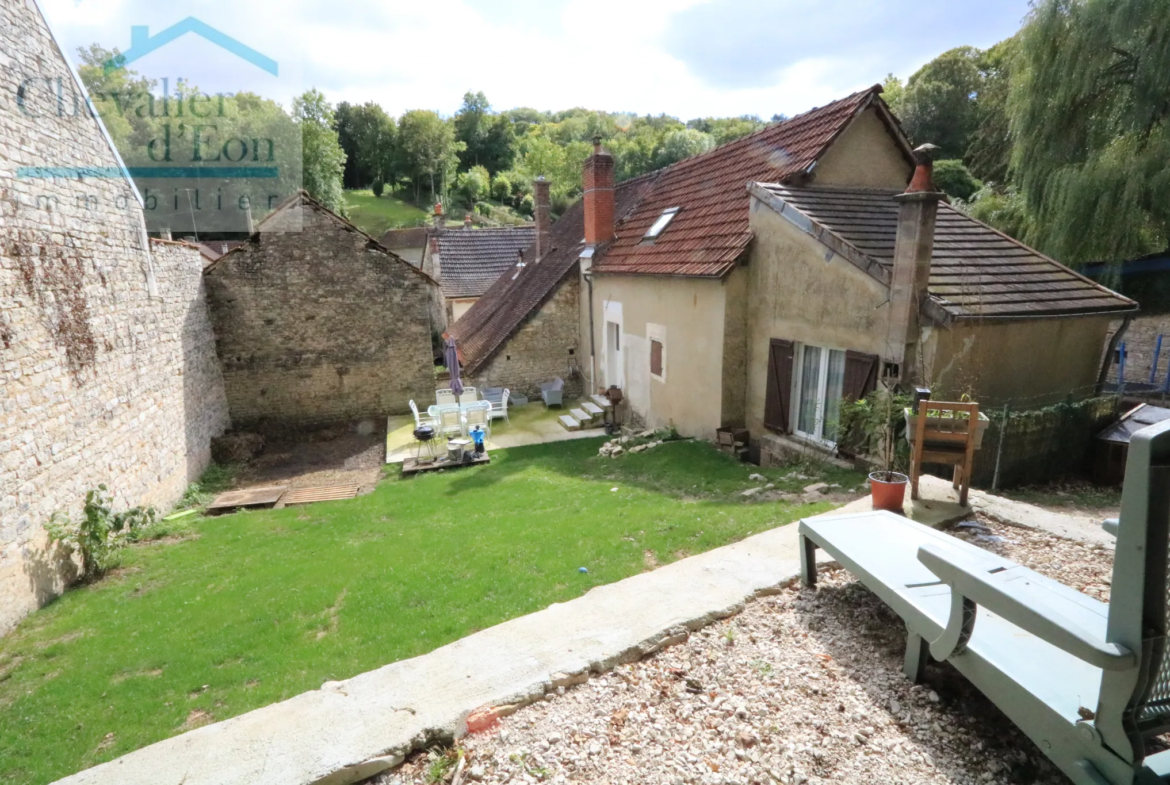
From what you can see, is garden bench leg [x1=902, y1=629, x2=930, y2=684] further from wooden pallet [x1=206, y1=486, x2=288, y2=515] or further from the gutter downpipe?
wooden pallet [x1=206, y1=486, x2=288, y2=515]

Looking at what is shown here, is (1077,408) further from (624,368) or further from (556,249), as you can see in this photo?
(556,249)

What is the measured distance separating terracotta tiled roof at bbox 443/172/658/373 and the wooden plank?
20.8 feet

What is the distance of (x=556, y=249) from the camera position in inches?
749

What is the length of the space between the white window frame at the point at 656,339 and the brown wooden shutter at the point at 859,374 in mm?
4559

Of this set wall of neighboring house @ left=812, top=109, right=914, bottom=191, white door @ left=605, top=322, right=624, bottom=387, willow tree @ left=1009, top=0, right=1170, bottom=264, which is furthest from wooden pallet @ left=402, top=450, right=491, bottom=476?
willow tree @ left=1009, top=0, right=1170, bottom=264

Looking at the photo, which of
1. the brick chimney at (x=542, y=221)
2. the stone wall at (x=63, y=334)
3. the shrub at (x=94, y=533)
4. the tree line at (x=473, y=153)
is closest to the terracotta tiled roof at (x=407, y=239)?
the tree line at (x=473, y=153)

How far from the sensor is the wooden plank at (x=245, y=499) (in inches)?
410

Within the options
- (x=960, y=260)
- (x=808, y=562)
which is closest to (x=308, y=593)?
(x=808, y=562)

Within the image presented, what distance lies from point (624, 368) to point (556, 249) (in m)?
7.20

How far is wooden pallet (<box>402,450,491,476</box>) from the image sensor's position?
11898 millimetres

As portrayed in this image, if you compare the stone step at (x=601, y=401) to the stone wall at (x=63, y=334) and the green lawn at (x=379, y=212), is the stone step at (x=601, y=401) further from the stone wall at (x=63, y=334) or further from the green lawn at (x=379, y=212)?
the green lawn at (x=379, y=212)

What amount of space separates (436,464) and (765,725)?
33.1 feet

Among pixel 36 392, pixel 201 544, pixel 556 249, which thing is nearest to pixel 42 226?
pixel 36 392

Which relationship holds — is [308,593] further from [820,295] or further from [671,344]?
[671,344]
